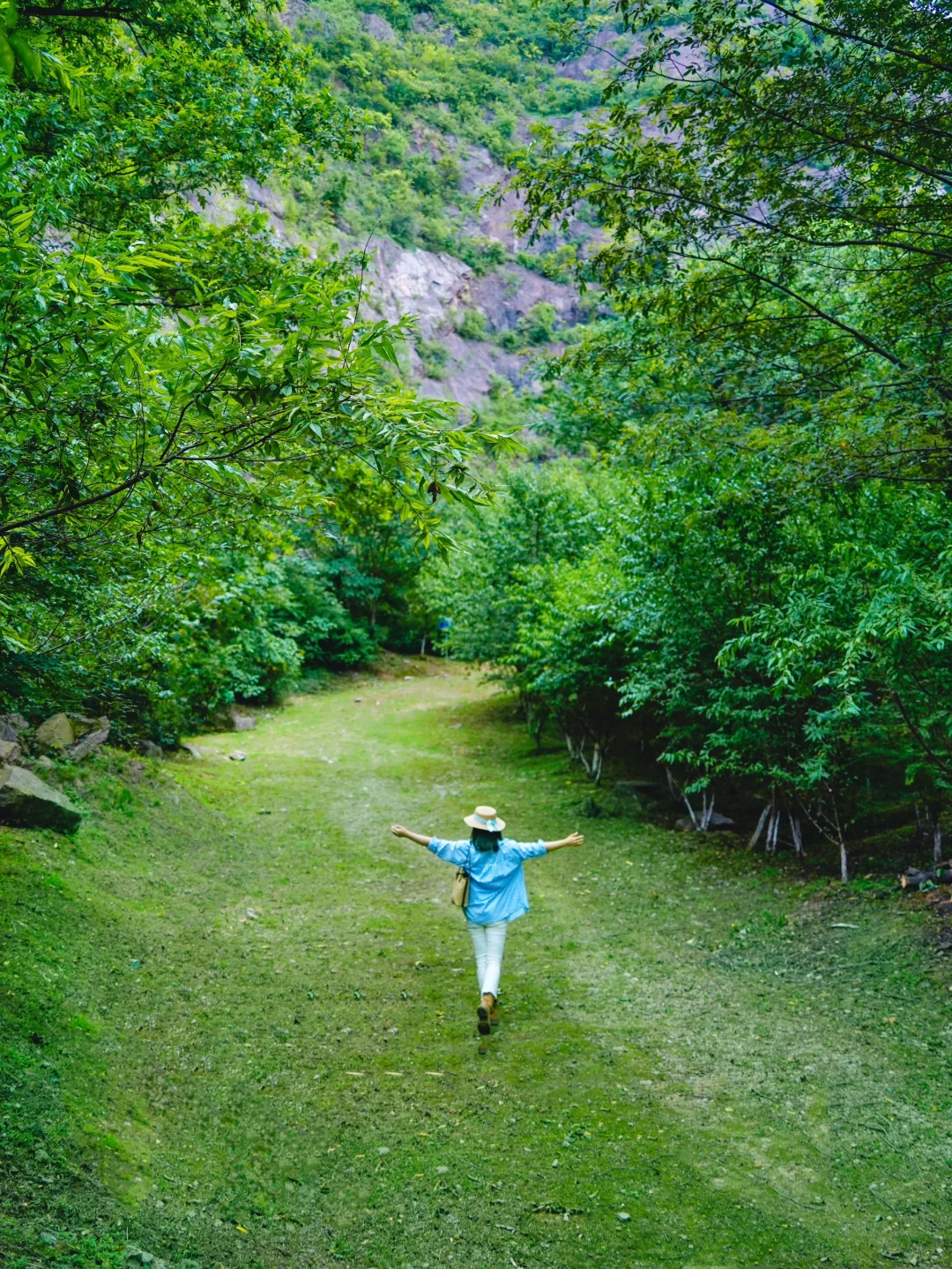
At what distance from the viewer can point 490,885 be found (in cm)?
642

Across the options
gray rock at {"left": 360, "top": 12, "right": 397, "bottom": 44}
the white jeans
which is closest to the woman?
the white jeans

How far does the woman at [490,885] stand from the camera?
636 centimetres

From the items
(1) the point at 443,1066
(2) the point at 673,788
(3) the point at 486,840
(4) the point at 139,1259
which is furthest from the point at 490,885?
(2) the point at 673,788

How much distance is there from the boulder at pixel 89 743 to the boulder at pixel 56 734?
0.37ft

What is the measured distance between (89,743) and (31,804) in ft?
8.08

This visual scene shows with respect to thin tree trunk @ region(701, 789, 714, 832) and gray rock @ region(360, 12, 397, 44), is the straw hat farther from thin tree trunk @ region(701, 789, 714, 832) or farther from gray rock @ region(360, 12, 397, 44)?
gray rock @ region(360, 12, 397, 44)

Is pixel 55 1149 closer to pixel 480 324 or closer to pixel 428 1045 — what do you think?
pixel 428 1045

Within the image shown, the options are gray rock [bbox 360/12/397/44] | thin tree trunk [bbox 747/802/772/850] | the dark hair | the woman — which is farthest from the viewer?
gray rock [bbox 360/12/397/44]

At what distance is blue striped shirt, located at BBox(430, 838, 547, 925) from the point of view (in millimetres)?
6379

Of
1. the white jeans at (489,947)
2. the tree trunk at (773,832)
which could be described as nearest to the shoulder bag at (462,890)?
the white jeans at (489,947)

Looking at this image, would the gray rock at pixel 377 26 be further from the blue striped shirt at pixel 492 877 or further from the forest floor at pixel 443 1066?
the blue striped shirt at pixel 492 877

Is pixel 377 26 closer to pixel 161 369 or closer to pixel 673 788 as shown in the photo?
pixel 673 788

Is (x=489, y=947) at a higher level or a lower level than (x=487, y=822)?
lower

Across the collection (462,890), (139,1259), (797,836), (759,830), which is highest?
(462,890)
